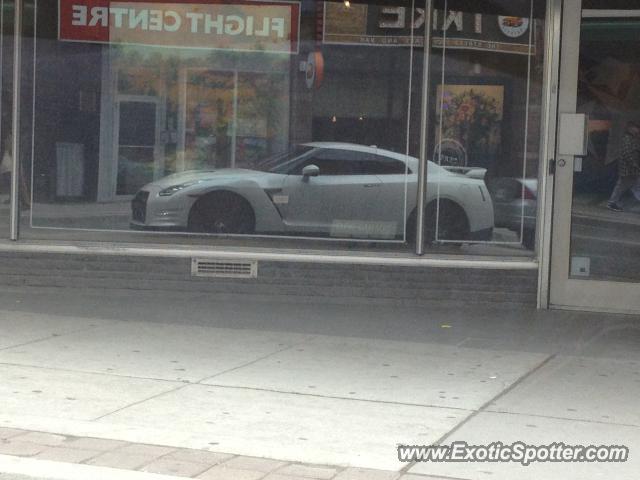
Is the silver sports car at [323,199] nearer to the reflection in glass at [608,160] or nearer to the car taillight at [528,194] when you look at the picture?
the car taillight at [528,194]

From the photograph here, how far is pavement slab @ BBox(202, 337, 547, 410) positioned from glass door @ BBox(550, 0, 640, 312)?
1905 millimetres

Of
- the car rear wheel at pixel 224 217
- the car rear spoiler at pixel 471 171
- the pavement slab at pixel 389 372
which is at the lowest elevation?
the pavement slab at pixel 389 372

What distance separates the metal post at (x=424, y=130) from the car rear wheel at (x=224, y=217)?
1530 mm

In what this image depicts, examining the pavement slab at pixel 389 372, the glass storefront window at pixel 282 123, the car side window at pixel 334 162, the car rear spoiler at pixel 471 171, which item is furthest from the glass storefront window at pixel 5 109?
the car rear spoiler at pixel 471 171

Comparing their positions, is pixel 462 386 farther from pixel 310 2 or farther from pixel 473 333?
pixel 310 2

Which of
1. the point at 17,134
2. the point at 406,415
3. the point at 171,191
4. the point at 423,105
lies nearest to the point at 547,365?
the point at 406,415

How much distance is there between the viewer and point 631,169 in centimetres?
962

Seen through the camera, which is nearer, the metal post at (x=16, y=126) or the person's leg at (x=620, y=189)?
the person's leg at (x=620, y=189)

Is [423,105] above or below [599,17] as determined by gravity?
below

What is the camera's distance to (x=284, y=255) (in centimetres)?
1001

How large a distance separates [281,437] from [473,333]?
3361 mm

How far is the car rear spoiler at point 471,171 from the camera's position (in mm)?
9852

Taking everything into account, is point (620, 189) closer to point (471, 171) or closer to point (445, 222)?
point (471, 171)

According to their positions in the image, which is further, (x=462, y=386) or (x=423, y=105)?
(x=423, y=105)
